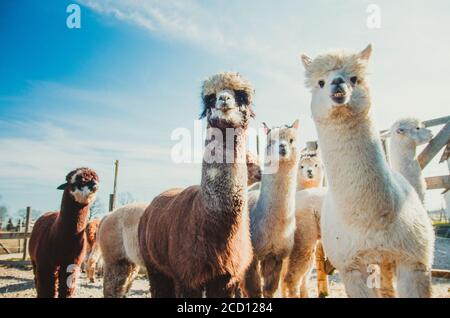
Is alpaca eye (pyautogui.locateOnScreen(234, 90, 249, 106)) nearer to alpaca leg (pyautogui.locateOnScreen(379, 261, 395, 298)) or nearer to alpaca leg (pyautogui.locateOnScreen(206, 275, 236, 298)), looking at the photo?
alpaca leg (pyautogui.locateOnScreen(206, 275, 236, 298))

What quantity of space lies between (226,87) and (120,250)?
126 inches

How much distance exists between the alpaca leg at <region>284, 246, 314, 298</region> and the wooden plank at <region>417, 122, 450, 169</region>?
2.22 meters

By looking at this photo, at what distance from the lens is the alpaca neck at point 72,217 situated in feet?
13.3

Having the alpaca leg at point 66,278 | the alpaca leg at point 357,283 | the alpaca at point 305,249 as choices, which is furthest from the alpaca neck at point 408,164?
the alpaca leg at point 66,278

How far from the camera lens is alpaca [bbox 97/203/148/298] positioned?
15.3 feet

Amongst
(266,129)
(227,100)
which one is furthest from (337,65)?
(266,129)

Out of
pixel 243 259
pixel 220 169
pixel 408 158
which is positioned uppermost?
pixel 408 158

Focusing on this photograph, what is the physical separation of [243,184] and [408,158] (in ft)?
9.87

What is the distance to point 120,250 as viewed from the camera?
4.92 metres

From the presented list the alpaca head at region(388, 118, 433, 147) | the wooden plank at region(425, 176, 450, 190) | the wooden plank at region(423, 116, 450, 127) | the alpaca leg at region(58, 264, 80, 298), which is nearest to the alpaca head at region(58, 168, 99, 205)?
the alpaca leg at region(58, 264, 80, 298)

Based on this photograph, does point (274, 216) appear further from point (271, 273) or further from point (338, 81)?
point (338, 81)

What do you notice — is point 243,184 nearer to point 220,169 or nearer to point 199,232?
point 220,169
